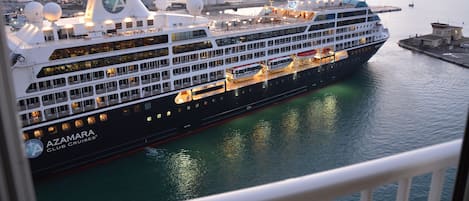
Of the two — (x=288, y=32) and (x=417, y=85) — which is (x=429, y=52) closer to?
(x=417, y=85)

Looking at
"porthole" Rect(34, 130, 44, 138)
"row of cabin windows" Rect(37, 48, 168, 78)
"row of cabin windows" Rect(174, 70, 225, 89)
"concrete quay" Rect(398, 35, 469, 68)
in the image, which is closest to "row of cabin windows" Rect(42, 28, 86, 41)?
"row of cabin windows" Rect(37, 48, 168, 78)

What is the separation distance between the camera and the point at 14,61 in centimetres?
598

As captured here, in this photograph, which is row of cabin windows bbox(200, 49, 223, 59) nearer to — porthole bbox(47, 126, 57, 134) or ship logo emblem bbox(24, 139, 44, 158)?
porthole bbox(47, 126, 57, 134)

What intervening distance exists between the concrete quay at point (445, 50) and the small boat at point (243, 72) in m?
6.25

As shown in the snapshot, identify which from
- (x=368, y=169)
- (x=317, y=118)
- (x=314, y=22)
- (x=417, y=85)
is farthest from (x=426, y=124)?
(x=368, y=169)

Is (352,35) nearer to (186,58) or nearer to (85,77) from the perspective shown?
(186,58)

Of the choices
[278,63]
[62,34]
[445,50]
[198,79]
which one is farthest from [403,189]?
[445,50]

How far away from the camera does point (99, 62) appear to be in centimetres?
655

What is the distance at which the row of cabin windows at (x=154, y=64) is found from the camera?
7.03 metres

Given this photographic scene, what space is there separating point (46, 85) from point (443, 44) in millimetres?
12217

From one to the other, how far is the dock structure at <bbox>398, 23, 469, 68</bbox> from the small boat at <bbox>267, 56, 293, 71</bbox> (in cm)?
557

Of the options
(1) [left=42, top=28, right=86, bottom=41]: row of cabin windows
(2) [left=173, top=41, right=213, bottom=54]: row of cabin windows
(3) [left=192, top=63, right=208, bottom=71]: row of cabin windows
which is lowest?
(3) [left=192, top=63, right=208, bottom=71]: row of cabin windows

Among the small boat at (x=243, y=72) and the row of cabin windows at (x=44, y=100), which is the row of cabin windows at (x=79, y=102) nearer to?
the row of cabin windows at (x=44, y=100)

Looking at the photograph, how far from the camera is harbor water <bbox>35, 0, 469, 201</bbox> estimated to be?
5.81 meters
